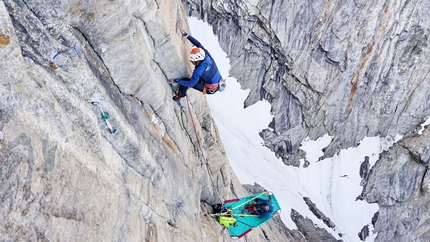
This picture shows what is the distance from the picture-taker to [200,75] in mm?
8516

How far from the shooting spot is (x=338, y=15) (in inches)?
1161

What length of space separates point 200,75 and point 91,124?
378 centimetres

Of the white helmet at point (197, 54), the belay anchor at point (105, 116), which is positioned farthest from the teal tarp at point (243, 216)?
the belay anchor at point (105, 116)

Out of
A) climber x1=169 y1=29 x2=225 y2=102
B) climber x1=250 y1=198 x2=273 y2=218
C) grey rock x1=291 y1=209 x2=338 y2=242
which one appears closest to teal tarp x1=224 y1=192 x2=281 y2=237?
climber x1=250 y1=198 x2=273 y2=218

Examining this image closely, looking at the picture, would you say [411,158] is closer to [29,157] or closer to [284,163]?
[284,163]

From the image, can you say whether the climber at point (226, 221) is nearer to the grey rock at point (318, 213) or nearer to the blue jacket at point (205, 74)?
the blue jacket at point (205, 74)

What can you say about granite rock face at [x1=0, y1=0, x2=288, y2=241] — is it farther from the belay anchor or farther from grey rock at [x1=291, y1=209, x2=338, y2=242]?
grey rock at [x1=291, y1=209, x2=338, y2=242]

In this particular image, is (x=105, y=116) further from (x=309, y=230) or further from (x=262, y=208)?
(x=309, y=230)

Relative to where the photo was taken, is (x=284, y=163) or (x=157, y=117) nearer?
(x=157, y=117)

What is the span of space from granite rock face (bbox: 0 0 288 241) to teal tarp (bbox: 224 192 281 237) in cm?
289

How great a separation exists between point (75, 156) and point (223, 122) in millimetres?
27551

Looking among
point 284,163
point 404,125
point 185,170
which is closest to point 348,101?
point 404,125

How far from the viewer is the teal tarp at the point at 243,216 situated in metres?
12.1

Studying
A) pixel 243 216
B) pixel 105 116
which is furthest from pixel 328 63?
pixel 105 116
